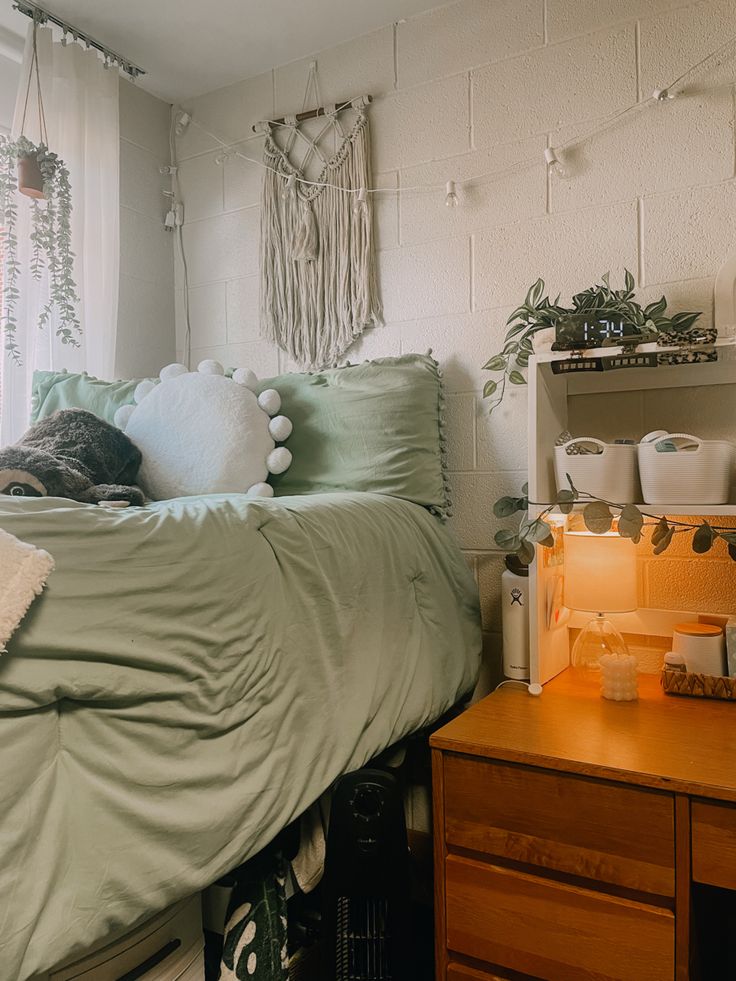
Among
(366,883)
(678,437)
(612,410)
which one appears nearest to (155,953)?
(366,883)

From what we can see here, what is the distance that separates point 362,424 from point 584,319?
553 millimetres

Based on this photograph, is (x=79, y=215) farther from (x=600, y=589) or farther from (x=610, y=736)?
(x=610, y=736)

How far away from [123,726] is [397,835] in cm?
61

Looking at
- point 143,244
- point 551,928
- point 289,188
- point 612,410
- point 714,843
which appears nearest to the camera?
point 714,843

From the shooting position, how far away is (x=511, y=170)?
188cm

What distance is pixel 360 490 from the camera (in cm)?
Answer: 175

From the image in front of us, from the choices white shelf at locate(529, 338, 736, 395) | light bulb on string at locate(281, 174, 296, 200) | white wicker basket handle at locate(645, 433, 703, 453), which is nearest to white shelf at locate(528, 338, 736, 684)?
white shelf at locate(529, 338, 736, 395)

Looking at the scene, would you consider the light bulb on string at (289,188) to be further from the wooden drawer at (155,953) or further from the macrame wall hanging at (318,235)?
the wooden drawer at (155,953)

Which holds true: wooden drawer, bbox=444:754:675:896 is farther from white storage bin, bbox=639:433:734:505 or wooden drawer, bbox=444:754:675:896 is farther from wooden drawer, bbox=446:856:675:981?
white storage bin, bbox=639:433:734:505

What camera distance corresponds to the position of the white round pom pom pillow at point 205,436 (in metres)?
1.71

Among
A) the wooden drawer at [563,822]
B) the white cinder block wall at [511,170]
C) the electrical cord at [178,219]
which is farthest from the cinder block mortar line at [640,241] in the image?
the electrical cord at [178,219]

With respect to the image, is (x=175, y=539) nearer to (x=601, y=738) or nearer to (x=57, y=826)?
(x=57, y=826)

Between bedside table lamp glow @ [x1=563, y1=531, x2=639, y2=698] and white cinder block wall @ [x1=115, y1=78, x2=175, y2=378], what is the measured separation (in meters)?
1.47

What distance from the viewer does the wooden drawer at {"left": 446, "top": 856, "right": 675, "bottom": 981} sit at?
3.74 ft
